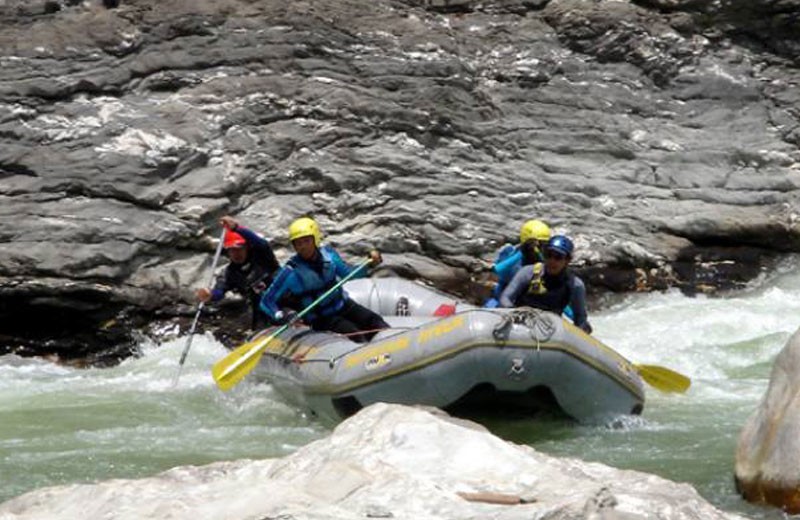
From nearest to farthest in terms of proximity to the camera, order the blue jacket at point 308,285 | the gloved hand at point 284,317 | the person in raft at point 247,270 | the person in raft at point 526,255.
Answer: the gloved hand at point 284,317, the blue jacket at point 308,285, the person in raft at point 526,255, the person in raft at point 247,270

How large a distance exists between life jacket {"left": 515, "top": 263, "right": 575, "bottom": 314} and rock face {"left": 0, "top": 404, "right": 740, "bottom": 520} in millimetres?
4348

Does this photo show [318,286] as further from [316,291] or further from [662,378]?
[662,378]

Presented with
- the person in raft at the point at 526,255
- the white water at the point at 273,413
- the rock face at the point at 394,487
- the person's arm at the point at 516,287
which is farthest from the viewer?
the person in raft at the point at 526,255

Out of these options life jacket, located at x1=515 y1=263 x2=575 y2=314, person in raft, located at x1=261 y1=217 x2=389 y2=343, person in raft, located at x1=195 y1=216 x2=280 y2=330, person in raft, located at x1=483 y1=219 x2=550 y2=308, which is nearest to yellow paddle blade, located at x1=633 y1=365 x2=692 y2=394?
life jacket, located at x1=515 y1=263 x2=575 y2=314

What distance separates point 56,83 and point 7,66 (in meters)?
0.62

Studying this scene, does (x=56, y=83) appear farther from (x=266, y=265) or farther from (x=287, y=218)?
(x=266, y=265)

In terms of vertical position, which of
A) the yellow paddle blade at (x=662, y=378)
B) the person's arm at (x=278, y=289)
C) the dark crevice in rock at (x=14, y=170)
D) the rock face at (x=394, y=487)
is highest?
the rock face at (x=394, y=487)

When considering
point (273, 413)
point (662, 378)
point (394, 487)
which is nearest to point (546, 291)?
point (662, 378)

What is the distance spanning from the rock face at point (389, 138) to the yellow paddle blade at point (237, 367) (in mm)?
3714

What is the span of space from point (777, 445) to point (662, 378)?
120 inches

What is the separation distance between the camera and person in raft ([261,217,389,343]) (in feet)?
30.1

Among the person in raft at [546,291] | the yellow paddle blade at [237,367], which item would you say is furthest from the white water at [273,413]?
the person in raft at [546,291]

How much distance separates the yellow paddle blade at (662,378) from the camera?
8484 mm

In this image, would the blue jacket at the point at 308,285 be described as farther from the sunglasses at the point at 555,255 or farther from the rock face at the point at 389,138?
the rock face at the point at 389,138
